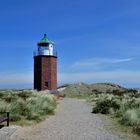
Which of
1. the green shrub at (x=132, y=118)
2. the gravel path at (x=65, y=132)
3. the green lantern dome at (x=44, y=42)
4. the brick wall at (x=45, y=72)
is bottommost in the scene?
the gravel path at (x=65, y=132)

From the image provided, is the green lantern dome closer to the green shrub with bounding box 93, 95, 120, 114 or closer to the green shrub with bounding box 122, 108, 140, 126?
the green shrub with bounding box 93, 95, 120, 114

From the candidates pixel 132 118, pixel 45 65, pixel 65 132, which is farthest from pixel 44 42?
→ pixel 65 132

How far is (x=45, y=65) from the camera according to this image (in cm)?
4500

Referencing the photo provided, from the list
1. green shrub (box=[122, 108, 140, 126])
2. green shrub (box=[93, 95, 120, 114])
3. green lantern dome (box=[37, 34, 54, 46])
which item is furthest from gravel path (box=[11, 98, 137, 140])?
green lantern dome (box=[37, 34, 54, 46])

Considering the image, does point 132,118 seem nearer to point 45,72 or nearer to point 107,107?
point 107,107

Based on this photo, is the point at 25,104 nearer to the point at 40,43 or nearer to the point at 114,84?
the point at 40,43

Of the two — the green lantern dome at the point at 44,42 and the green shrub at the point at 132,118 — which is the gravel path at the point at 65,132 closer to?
the green shrub at the point at 132,118

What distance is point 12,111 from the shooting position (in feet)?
63.9

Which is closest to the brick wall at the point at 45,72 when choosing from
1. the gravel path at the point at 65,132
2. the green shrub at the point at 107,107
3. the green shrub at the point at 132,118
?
the green shrub at the point at 107,107

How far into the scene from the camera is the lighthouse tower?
4478 cm

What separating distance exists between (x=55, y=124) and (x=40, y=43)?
27.4 meters

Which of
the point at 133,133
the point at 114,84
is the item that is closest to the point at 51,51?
the point at 133,133

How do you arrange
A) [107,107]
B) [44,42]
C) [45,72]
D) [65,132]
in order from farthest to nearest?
[45,72], [44,42], [107,107], [65,132]

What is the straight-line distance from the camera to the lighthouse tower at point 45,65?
4478cm
